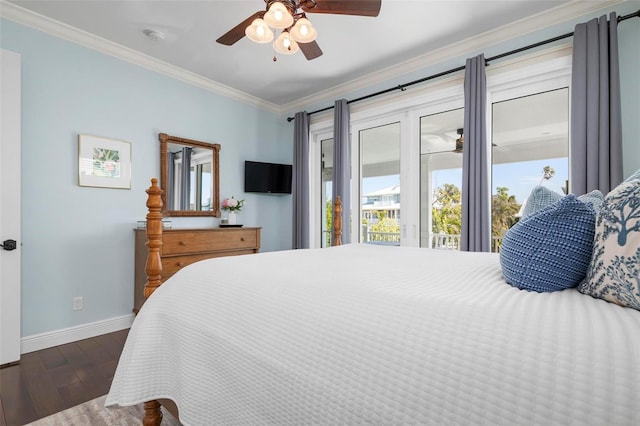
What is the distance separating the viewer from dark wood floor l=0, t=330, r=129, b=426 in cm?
178

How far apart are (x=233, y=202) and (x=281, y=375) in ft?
10.7

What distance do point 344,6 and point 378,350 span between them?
1.92 m

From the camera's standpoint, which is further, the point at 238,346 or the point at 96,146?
the point at 96,146

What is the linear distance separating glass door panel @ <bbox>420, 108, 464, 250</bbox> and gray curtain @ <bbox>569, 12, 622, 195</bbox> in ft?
3.19

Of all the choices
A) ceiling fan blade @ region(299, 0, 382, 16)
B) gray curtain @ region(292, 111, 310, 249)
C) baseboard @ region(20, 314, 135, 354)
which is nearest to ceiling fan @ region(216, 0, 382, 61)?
ceiling fan blade @ region(299, 0, 382, 16)

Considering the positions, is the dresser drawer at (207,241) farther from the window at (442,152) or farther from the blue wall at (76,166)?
the window at (442,152)

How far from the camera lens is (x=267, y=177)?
173 inches

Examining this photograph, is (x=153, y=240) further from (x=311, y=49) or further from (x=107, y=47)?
(x=107, y=47)

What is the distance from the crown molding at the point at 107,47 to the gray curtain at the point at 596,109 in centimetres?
351

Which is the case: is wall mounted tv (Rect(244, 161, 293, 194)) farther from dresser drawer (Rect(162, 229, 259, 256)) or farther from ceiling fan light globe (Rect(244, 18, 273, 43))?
ceiling fan light globe (Rect(244, 18, 273, 43))

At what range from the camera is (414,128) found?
11.4ft

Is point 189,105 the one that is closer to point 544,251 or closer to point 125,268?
point 125,268

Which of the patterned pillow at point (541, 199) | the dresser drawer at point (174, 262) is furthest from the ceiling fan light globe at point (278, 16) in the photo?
the dresser drawer at point (174, 262)

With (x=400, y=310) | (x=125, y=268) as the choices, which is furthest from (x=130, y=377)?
(x=125, y=268)
